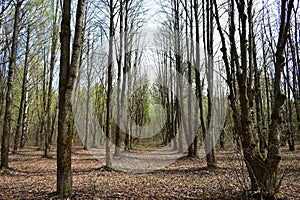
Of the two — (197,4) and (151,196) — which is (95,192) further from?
(197,4)

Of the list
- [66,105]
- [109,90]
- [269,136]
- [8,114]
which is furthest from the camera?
[109,90]

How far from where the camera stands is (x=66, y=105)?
16.5ft

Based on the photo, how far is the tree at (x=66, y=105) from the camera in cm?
484

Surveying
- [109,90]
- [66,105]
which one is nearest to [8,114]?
[109,90]

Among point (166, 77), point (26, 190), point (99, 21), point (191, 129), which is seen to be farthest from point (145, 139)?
point (26, 190)

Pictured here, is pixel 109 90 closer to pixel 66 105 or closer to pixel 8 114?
pixel 8 114

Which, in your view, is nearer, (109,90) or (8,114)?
(8,114)

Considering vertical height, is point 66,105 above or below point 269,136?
above

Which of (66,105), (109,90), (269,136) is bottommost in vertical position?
(269,136)

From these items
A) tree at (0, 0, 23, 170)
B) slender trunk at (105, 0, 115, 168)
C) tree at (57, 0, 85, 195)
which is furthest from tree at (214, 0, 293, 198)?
tree at (0, 0, 23, 170)

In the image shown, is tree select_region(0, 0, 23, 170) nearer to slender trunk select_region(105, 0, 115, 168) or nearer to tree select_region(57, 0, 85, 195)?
slender trunk select_region(105, 0, 115, 168)

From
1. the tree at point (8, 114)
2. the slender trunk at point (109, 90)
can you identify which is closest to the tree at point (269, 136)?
the slender trunk at point (109, 90)

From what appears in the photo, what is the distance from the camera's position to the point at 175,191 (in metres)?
5.74

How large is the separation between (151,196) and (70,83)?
3028mm
